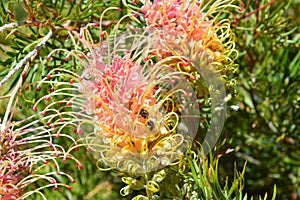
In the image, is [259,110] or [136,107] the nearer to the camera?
[136,107]

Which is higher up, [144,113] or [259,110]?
[144,113]

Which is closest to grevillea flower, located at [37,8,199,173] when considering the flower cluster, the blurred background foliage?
the flower cluster

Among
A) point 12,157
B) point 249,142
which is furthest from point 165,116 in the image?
point 249,142

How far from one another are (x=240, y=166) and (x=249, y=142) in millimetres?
50

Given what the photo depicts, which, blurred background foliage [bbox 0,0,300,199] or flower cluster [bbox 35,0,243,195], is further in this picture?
blurred background foliage [bbox 0,0,300,199]

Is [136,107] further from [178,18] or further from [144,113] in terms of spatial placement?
[178,18]

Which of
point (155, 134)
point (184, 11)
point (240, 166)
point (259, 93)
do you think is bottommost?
point (240, 166)

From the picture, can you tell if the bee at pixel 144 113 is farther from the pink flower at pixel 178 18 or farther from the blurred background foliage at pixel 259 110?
the blurred background foliage at pixel 259 110

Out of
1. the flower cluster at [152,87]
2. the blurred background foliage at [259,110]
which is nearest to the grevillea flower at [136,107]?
the flower cluster at [152,87]

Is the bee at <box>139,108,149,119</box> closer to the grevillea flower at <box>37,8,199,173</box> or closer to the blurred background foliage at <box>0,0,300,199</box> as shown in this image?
the grevillea flower at <box>37,8,199,173</box>

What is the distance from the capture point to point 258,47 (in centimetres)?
104

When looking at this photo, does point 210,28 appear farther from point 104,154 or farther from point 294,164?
point 294,164

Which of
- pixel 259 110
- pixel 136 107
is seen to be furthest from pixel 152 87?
pixel 259 110

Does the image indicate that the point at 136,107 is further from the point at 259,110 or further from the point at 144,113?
the point at 259,110
